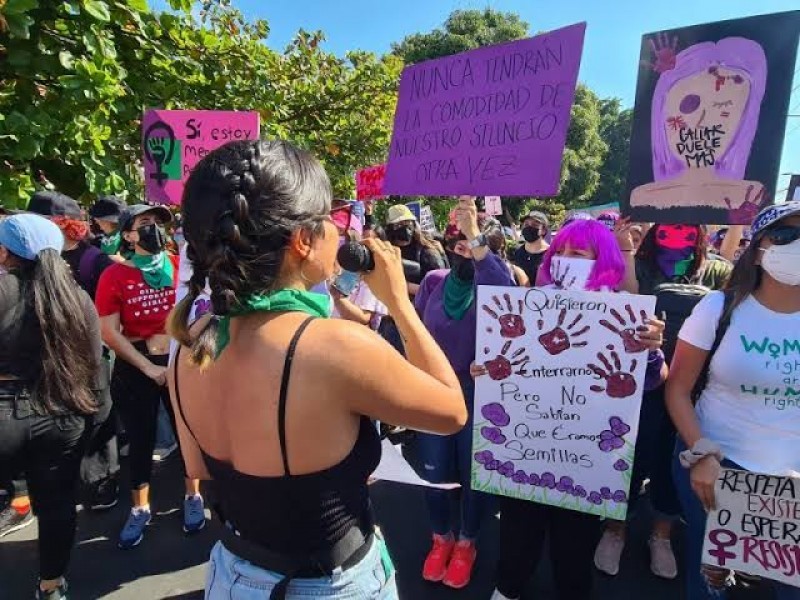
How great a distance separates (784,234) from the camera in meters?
1.87

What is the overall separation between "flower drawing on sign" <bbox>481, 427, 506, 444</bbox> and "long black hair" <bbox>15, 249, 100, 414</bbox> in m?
1.71

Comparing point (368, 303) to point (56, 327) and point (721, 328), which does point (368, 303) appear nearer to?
point (56, 327)

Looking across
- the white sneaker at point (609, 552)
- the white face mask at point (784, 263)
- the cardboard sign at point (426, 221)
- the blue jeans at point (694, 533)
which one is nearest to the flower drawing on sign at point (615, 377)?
the blue jeans at point (694, 533)

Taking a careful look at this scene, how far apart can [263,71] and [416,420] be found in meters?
5.65

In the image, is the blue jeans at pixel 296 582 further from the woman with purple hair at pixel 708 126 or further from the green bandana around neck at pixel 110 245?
the green bandana around neck at pixel 110 245

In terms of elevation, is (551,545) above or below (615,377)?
below

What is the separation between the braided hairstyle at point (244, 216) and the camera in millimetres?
1046

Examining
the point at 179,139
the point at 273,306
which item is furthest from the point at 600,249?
the point at 179,139

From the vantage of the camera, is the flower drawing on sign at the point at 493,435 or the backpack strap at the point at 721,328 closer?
the backpack strap at the point at 721,328

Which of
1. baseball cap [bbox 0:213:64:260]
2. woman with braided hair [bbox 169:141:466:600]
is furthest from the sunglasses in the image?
baseball cap [bbox 0:213:64:260]

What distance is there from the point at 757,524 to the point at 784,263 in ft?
2.84

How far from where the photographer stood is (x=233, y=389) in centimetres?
112

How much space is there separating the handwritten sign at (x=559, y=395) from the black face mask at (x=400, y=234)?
211 centimetres

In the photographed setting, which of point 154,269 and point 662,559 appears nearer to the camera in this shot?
point 662,559
